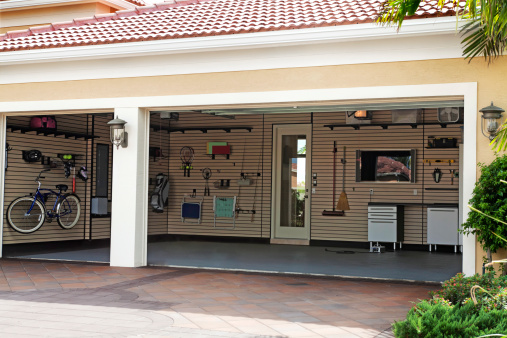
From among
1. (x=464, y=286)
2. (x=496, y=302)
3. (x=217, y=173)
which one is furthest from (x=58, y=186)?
(x=496, y=302)

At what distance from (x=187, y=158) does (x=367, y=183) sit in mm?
4430

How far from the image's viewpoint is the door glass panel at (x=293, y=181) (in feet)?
46.5

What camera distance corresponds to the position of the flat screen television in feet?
43.2

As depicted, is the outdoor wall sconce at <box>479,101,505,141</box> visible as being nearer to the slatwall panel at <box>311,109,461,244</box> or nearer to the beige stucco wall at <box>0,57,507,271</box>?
the beige stucco wall at <box>0,57,507,271</box>

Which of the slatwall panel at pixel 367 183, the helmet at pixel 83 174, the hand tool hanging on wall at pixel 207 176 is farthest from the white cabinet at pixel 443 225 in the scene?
the helmet at pixel 83 174

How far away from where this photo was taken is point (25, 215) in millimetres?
11711

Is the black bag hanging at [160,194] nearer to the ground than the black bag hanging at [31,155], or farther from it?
nearer to the ground

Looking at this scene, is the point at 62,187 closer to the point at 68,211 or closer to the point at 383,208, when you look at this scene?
the point at 68,211

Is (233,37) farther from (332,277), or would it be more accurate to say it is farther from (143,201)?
(332,277)

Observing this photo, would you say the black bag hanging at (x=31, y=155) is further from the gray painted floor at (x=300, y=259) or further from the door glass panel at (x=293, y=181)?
the door glass panel at (x=293, y=181)

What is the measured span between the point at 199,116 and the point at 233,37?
656cm

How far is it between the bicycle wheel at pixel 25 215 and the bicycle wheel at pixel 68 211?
0.47 meters

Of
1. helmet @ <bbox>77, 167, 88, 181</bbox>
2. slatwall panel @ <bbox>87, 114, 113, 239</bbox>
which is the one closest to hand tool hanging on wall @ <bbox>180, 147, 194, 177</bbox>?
slatwall panel @ <bbox>87, 114, 113, 239</bbox>

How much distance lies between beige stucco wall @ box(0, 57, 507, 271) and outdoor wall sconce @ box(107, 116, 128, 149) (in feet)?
1.68
